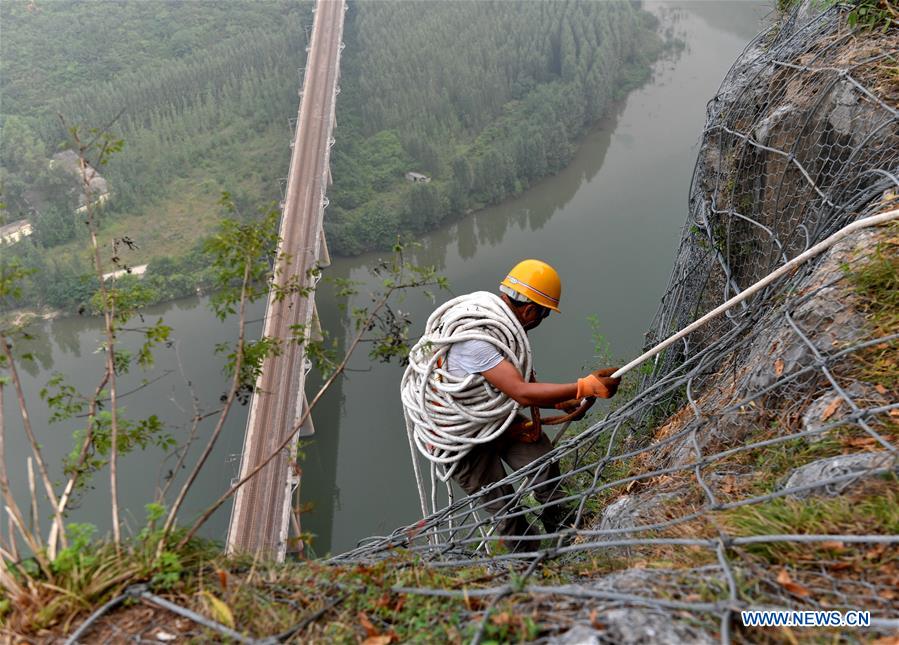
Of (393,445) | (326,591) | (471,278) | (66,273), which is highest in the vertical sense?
(66,273)

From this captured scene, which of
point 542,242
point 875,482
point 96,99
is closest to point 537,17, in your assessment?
point 542,242

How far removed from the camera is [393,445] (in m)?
15.3

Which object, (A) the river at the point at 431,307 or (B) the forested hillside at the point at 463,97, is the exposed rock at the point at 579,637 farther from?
(B) the forested hillside at the point at 463,97

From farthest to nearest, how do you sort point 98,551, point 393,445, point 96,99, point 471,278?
1. point 96,99
2. point 471,278
3. point 393,445
4. point 98,551

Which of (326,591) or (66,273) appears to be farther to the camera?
(66,273)

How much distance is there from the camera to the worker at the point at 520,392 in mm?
2582

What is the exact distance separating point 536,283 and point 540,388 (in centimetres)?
47

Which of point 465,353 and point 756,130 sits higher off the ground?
point 756,130

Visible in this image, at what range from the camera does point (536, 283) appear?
2797 mm

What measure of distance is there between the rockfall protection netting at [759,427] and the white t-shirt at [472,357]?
44cm

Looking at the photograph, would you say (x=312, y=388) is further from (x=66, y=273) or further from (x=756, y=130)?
(x=756, y=130)

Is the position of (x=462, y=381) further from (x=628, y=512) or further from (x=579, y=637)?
(x=579, y=637)

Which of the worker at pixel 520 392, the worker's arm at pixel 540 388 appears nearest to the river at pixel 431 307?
the worker at pixel 520 392

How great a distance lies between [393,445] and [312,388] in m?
3.79
